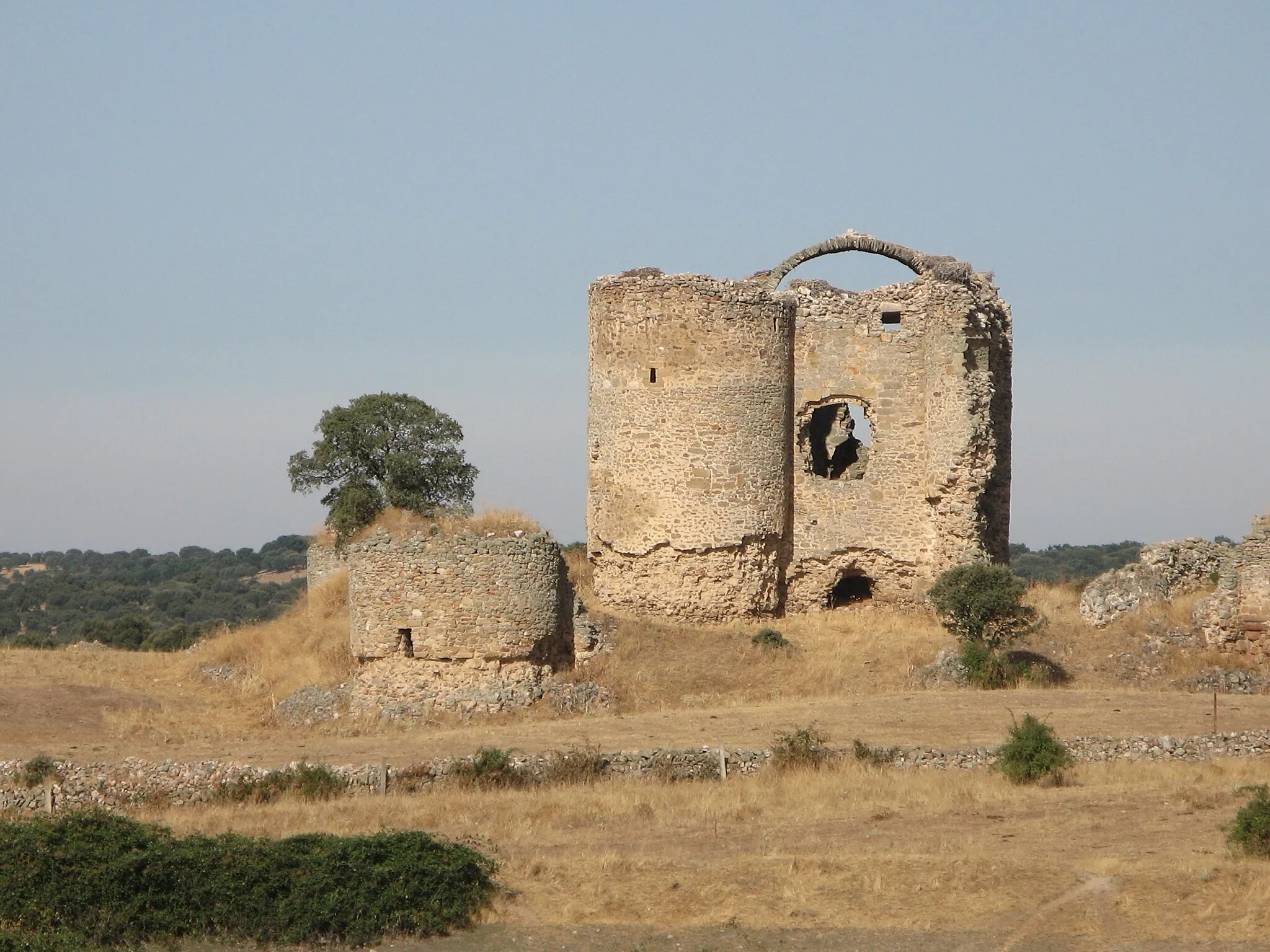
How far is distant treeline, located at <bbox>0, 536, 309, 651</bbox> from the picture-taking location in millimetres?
44000

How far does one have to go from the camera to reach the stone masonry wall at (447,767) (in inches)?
703

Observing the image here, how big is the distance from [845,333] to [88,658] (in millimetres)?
12980

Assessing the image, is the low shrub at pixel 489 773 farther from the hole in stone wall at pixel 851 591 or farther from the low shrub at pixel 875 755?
the hole in stone wall at pixel 851 591

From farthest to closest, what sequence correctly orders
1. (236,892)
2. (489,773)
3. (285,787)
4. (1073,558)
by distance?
(1073,558), (489,773), (285,787), (236,892)

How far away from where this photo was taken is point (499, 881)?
596 inches

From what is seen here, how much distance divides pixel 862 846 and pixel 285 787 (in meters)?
5.89

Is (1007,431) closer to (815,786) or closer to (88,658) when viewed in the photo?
(815,786)

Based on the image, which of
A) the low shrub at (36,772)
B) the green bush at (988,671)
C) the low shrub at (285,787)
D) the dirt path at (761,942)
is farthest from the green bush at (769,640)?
the dirt path at (761,942)

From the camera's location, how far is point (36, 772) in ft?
59.9

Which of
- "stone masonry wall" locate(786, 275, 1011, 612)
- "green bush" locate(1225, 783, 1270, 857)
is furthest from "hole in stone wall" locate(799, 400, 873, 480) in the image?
"green bush" locate(1225, 783, 1270, 857)

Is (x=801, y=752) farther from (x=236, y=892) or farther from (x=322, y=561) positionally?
(x=322, y=561)

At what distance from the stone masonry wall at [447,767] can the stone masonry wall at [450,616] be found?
371cm

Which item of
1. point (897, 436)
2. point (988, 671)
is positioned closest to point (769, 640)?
point (988, 671)

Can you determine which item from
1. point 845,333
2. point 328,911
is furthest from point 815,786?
point 845,333
